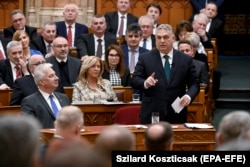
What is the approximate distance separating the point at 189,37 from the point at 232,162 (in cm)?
584

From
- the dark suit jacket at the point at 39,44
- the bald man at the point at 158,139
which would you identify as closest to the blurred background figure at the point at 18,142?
the bald man at the point at 158,139

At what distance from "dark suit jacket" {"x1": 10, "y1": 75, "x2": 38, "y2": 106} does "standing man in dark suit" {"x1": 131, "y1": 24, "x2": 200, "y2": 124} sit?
1.18 meters

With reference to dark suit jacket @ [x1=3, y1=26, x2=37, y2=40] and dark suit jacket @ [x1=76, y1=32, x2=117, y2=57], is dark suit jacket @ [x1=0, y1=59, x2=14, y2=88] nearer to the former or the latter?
dark suit jacket @ [x1=76, y1=32, x2=117, y2=57]

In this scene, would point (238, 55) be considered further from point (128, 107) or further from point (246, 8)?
point (128, 107)

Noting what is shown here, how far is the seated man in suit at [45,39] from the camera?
10098 millimetres

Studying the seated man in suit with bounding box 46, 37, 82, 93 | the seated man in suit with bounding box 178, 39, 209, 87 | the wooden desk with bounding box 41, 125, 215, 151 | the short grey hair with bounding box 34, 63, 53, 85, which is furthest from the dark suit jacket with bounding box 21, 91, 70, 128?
the seated man in suit with bounding box 178, 39, 209, 87

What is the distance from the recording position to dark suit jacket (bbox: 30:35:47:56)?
10188 millimetres

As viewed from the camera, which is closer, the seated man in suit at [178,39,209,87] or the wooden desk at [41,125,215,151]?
the wooden desk at [41,125,215,151]

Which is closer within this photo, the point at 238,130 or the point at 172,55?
the point at 238,130

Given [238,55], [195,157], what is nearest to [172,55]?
[195,157]

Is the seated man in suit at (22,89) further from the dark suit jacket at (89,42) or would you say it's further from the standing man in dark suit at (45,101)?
the dark suit jacket at (89,42)

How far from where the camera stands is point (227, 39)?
574 inches

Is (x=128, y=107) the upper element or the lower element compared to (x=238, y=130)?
lower

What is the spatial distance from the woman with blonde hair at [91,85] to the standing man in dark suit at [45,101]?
0.95 m
